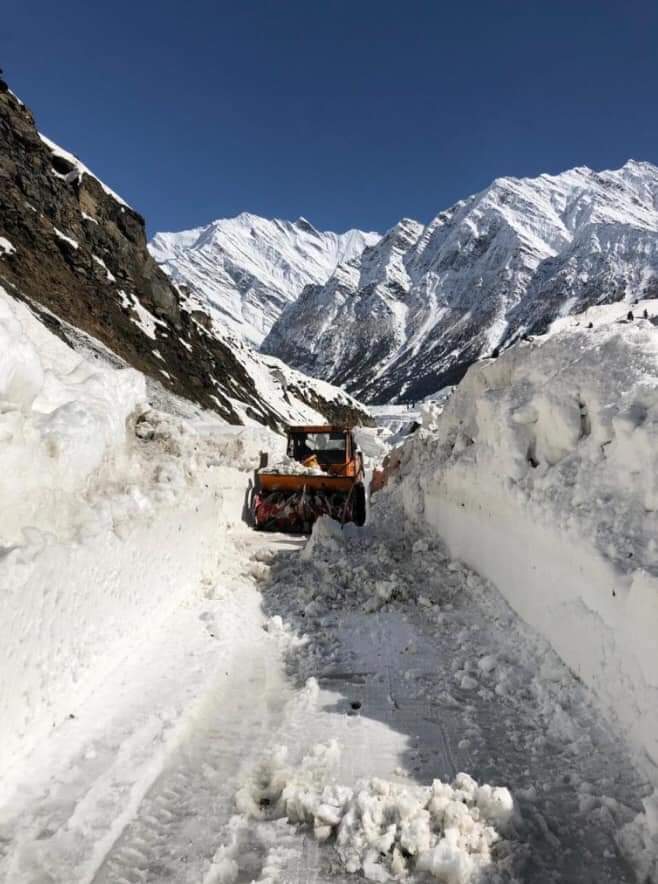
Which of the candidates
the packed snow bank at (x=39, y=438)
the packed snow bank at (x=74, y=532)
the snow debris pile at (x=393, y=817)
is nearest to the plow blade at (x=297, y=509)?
the packed snow bank at (x=74, y=532)

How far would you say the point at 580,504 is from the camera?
494 centimetres

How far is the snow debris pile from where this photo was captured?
2859 mm

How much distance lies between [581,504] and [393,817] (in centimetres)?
287

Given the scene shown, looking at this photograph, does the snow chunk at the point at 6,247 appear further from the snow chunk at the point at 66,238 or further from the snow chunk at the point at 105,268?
the snow chunk at the point at 105,268

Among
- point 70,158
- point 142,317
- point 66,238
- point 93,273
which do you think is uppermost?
point 70,158

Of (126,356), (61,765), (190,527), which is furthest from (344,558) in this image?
(126,356)

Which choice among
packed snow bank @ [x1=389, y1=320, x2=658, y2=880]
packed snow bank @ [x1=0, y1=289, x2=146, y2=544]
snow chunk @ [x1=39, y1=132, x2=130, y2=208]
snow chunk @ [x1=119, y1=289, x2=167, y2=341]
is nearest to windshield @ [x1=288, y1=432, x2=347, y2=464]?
packed snow bank @ [x1=389, y1=320, x2=658, y2=880]

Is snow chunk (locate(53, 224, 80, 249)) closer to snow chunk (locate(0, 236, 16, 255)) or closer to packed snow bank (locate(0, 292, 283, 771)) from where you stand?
snow chunk (locate(0, 236, 16, 255))

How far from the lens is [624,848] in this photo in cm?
296

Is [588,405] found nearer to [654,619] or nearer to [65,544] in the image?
[654,619]

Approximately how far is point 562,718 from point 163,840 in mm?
2618

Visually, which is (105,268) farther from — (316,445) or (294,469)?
(294,469)

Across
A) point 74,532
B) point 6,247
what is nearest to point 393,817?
point 74,532

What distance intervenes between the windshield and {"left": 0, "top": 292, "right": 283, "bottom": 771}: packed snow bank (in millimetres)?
Answer: 7915
